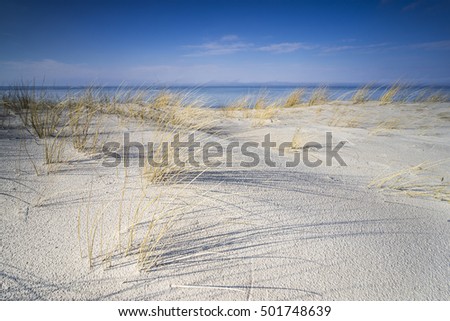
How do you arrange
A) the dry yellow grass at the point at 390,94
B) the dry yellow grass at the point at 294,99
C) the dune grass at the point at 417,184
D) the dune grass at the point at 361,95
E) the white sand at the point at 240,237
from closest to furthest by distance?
the white sand at the point at 240,237 < the dune grass at the point at 417,184 < the dry yellow grass at the point at 390,94 < the dry yellow grass at the point at 294,99 < the dune grass at the point at 361,95

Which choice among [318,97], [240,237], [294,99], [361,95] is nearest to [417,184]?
[240,237]

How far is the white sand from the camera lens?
0.90 meters

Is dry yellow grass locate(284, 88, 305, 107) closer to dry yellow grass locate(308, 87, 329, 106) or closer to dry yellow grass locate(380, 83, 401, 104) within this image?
dry yellow grass locate(308, 87, 329, 106)

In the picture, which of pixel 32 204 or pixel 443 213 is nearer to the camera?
pixel 32 204

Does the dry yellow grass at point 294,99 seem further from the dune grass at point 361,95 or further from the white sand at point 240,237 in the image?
the white sand at point 240,237

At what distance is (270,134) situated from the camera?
346 centimetres

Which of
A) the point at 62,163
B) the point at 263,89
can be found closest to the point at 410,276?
the point at 62,163

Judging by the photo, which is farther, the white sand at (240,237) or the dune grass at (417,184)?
the dune grass at (417,184)

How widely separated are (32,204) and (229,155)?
4.52 feet

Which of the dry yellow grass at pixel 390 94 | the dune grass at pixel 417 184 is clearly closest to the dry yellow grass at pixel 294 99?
the dry yellow grass at pixel 390 94

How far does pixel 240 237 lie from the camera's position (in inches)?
44.4

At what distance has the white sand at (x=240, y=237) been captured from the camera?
2.96ft

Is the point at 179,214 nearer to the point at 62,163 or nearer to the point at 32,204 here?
the point at 32,204

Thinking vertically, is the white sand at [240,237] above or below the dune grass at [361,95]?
below
